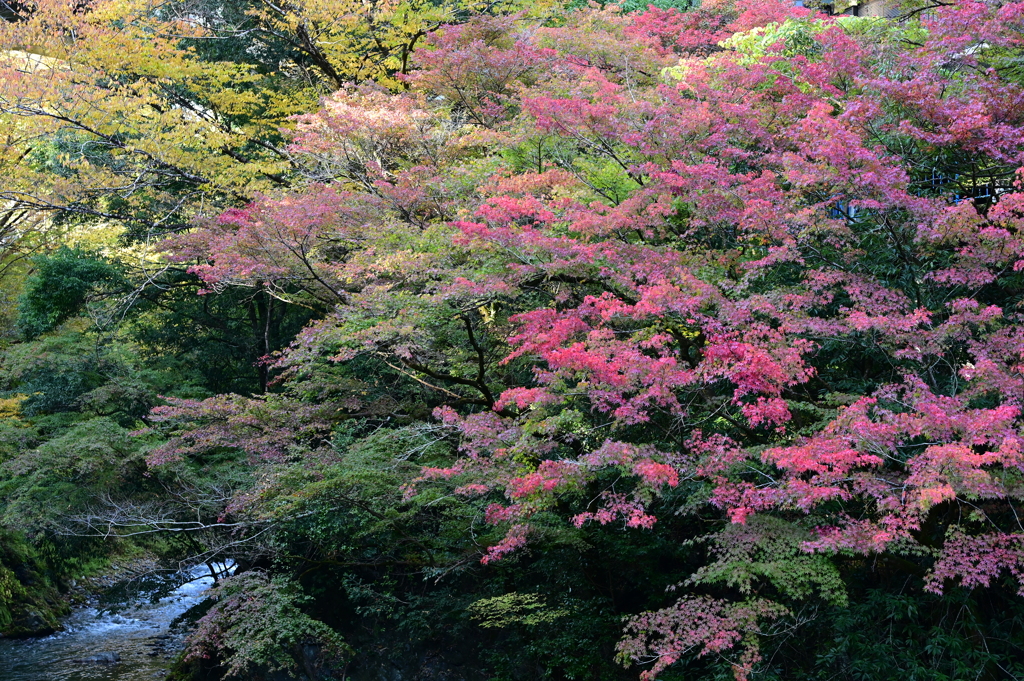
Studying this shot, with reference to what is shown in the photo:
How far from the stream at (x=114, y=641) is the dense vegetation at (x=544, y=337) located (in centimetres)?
60

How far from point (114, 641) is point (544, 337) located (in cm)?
1255

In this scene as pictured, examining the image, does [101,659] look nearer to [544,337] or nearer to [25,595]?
[25,595]

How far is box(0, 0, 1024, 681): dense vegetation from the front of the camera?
6.83 metres

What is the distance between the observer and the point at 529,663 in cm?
1052

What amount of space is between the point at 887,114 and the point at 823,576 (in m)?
4.71

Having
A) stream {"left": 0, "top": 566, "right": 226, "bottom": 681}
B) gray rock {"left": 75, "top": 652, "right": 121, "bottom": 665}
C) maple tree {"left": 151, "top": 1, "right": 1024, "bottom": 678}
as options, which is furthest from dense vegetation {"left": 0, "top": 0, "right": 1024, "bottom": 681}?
gray rock {"left": 75, "top": 652, "right": 121, "bottom": 665}

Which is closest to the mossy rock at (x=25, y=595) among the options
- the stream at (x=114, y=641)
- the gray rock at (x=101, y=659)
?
the stream at (x=114, y=641)

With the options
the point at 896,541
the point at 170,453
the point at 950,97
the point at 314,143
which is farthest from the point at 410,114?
the point at 896,541

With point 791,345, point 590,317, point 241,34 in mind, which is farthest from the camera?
point 241,34

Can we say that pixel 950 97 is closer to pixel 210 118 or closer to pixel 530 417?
pixel 530 417

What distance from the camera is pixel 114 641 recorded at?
15.3 metres

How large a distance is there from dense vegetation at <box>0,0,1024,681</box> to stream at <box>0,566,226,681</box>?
0.60 m

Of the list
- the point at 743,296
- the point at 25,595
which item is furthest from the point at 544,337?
the point at 25,595

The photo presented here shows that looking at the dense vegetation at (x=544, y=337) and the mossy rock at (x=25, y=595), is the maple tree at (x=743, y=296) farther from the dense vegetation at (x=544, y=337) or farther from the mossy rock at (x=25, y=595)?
the mossy rock at (x=25, y=595)
